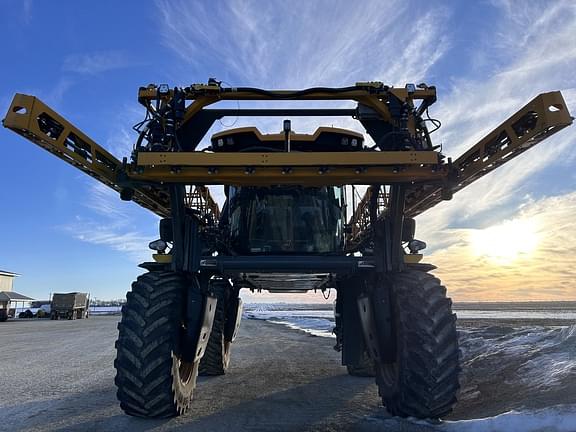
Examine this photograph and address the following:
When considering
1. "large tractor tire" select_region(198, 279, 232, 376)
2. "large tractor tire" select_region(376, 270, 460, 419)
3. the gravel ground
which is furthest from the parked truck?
"large tractor tire" select_region(376, 270, 460, 419)

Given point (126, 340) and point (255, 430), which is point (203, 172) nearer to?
point (126, 340)

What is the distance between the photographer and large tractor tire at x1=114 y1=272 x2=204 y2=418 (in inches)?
184

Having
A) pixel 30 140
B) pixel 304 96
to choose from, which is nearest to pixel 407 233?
pixel 304 96

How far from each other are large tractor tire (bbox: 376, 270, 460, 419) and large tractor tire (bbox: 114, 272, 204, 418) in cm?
237

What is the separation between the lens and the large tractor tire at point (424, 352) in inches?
181

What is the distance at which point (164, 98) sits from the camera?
568 centimetres

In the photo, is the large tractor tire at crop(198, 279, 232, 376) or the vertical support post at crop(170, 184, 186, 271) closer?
the vertical support post at crop(170, 184, 186, 271)

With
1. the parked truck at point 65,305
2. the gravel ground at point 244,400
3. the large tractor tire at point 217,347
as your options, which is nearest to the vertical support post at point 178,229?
the gravel ground at point 244,400

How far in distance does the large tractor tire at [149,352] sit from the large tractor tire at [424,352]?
237cm

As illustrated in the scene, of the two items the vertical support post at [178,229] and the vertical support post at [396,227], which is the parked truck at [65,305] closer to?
the vertical support post at [178,229]

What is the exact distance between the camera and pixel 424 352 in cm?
461

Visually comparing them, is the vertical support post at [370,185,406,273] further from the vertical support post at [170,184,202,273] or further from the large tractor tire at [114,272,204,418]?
the large tractor tire at [114,272,204,418]

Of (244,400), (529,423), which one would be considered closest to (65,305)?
(244,400)

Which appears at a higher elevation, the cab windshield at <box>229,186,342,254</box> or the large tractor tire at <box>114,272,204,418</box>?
the cab windshield at <box>229,186,342,254</box>
